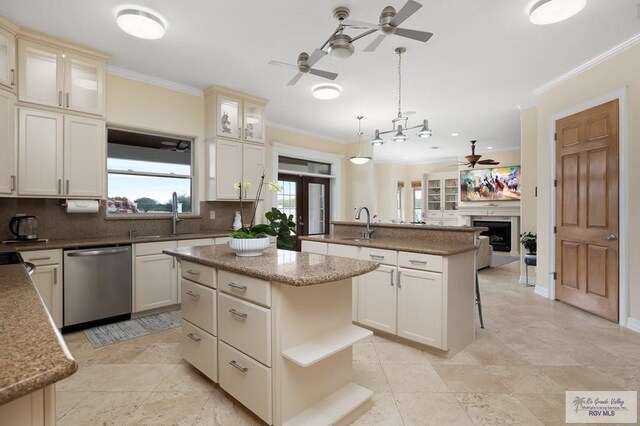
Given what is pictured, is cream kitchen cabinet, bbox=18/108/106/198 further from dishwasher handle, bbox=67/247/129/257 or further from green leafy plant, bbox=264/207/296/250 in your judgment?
green leafy plant, bbox=264/207/296/250

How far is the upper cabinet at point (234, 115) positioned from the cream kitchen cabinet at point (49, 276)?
2278 mm

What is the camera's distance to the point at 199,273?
7.20ft

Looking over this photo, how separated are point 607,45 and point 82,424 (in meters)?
5.31

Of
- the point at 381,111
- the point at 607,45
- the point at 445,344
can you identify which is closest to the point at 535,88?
the point at 607,45

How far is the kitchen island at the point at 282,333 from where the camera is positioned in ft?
5.42

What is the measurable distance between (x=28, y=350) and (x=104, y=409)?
1634 millimetres

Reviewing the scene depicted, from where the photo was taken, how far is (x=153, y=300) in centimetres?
361

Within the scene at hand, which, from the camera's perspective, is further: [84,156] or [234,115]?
[234,115]

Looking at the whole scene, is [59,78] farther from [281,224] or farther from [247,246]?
[247,246]

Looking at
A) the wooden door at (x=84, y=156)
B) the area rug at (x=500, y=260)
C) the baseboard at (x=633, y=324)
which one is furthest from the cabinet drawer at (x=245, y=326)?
the area rug at (x=500, y=260)

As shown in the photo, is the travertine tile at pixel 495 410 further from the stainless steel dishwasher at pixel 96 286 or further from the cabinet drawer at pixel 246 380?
the stainless steel dishwasher at pixel 96 286

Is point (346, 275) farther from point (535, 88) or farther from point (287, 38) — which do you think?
point (535, 88)

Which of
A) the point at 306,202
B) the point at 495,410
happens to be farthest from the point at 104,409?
the point at 306,202

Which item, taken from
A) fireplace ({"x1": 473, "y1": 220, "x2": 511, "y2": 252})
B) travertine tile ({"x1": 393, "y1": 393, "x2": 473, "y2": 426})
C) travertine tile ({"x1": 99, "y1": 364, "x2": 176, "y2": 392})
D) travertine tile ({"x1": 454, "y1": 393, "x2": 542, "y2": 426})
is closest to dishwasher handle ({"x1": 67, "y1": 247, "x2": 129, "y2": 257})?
travertine tile ({"x1": 99, "y1": 364, "x2": 176, "y2": 392})
